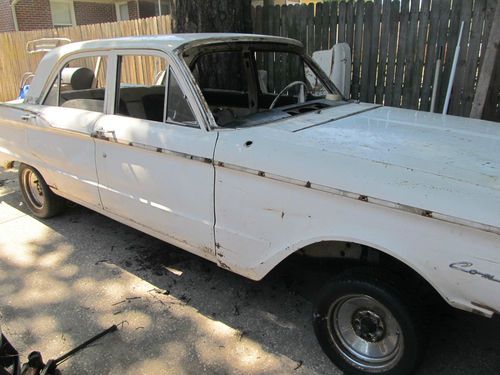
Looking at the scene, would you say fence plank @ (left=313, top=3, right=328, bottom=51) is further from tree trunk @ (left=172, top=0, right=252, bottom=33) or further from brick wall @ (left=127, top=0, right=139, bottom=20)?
brick wall @ (left=127, top=0, right=139, bottom=20)

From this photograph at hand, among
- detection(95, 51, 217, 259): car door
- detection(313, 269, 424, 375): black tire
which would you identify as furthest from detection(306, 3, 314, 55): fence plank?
detection(313, 269, 424, 375): black tire

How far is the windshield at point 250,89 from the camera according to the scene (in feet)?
10.6

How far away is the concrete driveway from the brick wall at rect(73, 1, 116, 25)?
16426 mm

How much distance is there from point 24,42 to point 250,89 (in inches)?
359

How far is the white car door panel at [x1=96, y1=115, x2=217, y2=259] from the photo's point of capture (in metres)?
2.81

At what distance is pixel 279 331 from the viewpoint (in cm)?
291

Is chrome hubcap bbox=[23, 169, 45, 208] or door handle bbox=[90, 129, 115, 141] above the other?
door handle bbox=[90, 129, 115, 141]

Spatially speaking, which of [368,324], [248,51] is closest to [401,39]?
[248,51]

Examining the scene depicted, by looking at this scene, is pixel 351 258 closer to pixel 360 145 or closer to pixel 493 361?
pixel 360 145

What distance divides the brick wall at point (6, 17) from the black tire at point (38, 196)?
14.0 metres

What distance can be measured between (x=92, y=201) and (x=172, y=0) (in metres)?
2.91

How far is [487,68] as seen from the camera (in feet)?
15.0

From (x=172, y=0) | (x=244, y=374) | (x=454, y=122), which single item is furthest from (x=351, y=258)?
(x=172, y=0)

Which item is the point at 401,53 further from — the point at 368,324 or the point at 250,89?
the point at 368,324
